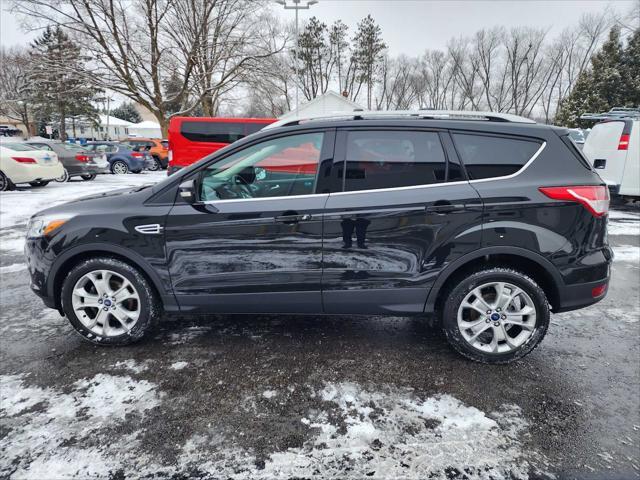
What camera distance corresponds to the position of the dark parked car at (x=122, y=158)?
17.8 m

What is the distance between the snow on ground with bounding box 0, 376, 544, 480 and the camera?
1965mm

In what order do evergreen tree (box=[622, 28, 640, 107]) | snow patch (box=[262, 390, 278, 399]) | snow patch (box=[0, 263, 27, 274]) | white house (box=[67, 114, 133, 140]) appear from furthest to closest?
1. white house (box=[67, 114, 133, 140])
2. evergreen tree (box=[622, 28, 640, 107])
3. snow patch (box=[0, 263, 27, 274])
4. snow patch (box=[262, 390, 278, 399])

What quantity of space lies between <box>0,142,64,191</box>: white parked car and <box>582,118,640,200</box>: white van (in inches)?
590

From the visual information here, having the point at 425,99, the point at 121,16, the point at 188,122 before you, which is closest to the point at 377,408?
the point at 188,122

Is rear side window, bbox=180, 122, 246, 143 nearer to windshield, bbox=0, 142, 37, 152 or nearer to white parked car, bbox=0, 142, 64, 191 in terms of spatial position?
white parked car, bbox=0, 142, 64, 191

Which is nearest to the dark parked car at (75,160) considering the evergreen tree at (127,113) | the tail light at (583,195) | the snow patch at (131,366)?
the snow patch at (131,366)

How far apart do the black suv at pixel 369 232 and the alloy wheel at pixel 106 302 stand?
0.04 ft

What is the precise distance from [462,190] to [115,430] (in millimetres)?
2695

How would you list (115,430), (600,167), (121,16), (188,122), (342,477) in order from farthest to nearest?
(121,16)
(188,122)
(600,167)
(115,430)
(342,477)

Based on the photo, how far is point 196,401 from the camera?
8.16ft

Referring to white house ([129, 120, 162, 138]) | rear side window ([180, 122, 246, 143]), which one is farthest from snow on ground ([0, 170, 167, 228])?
white house ([129, 120, 162, 138])

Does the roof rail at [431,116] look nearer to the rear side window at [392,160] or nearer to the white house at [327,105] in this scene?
the rear side window at [392,160]

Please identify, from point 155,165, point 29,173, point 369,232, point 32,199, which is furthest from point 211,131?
point 369,232

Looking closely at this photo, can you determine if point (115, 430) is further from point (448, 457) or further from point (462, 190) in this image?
point (462, 190)
